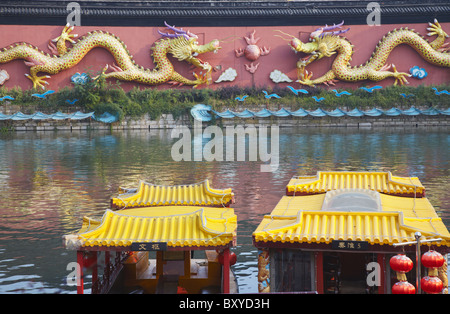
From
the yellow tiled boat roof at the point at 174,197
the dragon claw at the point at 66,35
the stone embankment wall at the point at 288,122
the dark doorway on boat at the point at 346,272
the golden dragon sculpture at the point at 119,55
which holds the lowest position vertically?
the dark doorway on boat at the point at 346,272

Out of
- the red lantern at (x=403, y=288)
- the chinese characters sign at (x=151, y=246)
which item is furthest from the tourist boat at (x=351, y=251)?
the chinese characters sign at (x=151, y=246)

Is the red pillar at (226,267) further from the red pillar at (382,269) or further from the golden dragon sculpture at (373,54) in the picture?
the golden dragon sculpture at (373,54)

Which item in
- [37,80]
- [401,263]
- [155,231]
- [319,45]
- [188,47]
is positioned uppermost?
[319,45]

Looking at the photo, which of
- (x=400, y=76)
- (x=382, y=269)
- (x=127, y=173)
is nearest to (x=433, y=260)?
(x=382, y=269)

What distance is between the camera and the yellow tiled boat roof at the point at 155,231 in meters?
6.54

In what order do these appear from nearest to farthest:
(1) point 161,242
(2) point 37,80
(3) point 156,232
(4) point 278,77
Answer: (1) point 161,242 < (3) point 156,232 < (2) point 37,80 < (4) point 278,77

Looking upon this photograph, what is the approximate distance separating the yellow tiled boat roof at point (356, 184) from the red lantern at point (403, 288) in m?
3.55

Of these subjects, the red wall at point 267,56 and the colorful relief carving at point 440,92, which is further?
the red wall at point 267,56

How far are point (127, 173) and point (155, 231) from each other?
1188 centimetres

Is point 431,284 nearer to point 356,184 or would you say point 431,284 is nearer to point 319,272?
point 319,272

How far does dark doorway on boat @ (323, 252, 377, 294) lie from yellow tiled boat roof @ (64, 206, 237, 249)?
1.16 metres

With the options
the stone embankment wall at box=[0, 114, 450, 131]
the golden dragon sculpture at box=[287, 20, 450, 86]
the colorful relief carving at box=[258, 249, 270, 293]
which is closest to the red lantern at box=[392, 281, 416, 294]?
the colorful relief carving at box=[258, 249, 270, 293]

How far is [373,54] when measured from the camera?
112ft

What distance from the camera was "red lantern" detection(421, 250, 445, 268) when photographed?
5.98 metres
